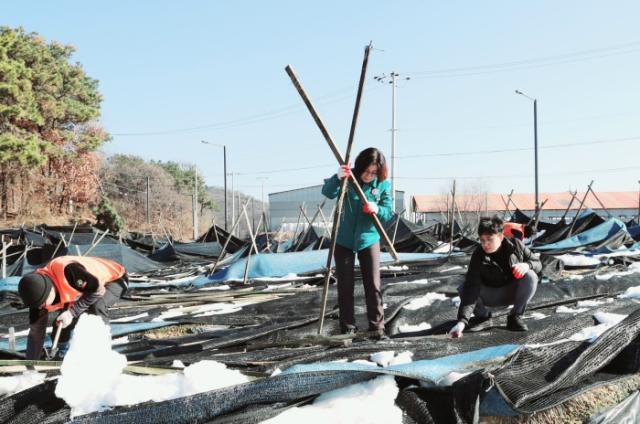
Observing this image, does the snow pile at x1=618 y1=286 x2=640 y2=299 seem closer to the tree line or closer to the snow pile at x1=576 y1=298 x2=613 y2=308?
the snow pile at x1=576 y1=298 x2=613 y2=308

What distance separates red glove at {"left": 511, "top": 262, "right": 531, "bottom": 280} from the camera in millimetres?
3793

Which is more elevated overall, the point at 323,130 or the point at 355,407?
the point at 323,130

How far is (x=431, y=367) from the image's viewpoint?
7.95 ft

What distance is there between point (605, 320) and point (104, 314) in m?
3.02

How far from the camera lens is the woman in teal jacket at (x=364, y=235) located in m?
3.94

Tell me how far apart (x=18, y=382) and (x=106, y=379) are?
1.91 feet

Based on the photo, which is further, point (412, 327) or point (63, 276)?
point (412, 327)

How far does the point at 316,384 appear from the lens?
221cm

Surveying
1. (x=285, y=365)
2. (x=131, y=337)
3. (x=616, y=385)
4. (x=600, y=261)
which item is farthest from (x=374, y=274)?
(x=600, y=261)

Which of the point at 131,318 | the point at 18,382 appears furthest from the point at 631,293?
the point at 18,382

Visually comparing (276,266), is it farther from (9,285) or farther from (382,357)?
(382,357)

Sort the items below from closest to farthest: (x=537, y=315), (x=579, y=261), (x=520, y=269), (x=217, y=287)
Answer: (x=520, y=269), (x=537, y=315), (x=579, y=261), (x=217, y=287)

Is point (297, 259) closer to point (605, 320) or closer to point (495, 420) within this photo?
point (605, 320)

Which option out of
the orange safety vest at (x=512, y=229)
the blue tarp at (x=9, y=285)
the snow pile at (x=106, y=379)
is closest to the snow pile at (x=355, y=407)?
the snow pile at (x=106, y=379)
